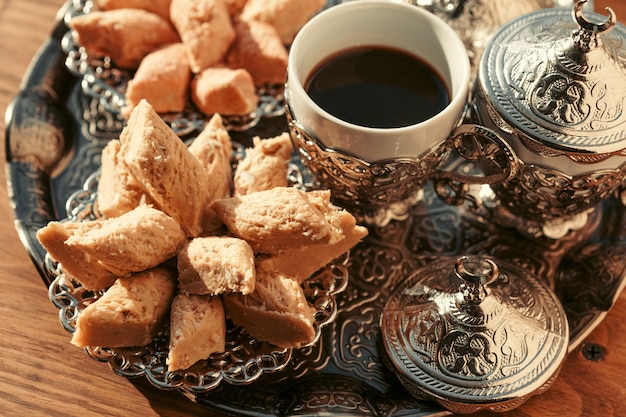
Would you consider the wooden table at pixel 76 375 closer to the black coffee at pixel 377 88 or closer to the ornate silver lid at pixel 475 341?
the ornate silver lid at pixel 475 341

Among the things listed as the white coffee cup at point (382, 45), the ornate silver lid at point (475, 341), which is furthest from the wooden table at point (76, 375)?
the white coffee cup at point (382, 45)

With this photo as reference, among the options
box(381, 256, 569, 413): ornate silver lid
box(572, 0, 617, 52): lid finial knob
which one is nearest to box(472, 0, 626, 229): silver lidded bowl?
box(572, 0, 617, 52): lid finial knob

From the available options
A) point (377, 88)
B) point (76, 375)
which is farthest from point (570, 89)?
point (76, 375)

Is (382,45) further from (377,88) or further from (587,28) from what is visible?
(587,28)

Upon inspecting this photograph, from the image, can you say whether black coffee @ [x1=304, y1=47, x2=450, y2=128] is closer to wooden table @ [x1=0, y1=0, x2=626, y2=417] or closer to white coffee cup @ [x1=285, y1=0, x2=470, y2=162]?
white coffee cup @ [x1=285, y1=0, x2=470, y2=162]

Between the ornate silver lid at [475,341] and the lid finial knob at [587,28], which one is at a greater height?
the lid finial knob at [587,28]

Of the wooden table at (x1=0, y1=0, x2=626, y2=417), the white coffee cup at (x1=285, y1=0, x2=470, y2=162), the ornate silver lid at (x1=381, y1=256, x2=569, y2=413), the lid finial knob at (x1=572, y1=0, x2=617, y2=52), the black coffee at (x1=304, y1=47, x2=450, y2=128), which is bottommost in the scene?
the wooden table at (x1=0, y1=0, x2=626, y2=417)

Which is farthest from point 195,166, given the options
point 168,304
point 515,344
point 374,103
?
point 515,344
